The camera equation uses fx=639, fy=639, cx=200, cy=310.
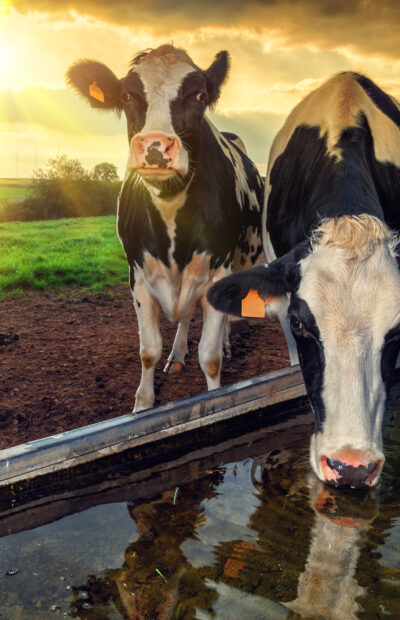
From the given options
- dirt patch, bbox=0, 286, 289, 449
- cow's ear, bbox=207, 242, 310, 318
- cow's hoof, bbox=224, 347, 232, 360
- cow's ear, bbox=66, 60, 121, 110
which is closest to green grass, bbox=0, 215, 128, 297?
dirt patch, bbox=0, 286, 289, 449

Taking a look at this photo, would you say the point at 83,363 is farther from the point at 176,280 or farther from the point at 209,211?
the point at 209,211

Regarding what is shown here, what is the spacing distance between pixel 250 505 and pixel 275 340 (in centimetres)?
426

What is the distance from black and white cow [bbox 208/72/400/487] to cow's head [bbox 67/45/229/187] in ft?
2.80

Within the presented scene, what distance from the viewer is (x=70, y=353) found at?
634 centimetres

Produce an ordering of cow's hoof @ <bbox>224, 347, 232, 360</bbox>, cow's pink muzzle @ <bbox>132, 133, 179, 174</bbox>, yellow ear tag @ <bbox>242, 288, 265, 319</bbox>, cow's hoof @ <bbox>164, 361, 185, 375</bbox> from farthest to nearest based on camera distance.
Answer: cow's hoof @ <bbox>224, 347, 232, 360</bbox>
cow's hoof @ <bbox>164, 361, 185, 375</bbox>
cow's pink muzzle @ <bbox>132, 133, 179, 174</bbox>
yellow ear tag @ <bbox>242, 288, 265, 319</bbox>

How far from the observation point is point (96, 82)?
4.56 m

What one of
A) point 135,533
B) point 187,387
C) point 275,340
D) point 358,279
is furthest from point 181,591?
point 275,340

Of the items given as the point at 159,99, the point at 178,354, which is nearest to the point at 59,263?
the point at 178,354

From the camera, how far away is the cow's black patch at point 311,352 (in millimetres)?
2711

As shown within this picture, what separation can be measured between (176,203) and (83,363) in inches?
84.5

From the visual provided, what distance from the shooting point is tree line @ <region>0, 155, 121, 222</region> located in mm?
28547

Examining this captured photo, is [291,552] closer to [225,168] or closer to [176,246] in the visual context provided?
[176,246]

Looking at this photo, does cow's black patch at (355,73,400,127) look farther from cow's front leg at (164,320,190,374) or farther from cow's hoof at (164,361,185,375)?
cow's hoof at (164,361,185,375)

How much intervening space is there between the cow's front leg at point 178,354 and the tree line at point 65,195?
22.1 meters
